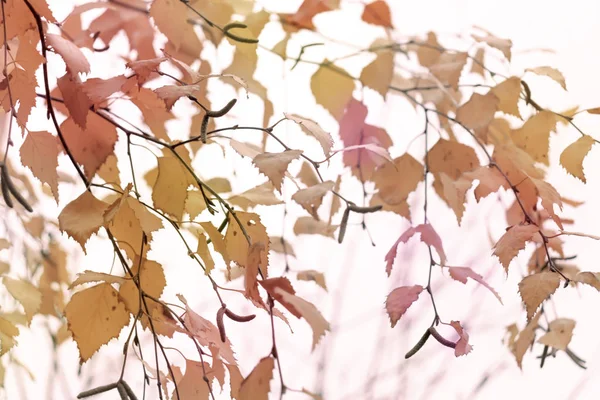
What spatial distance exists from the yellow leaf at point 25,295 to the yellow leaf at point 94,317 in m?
0.12

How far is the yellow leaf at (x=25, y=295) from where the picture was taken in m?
0.41

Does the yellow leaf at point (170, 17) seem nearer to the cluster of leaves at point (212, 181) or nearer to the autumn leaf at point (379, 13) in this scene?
the cluster of leaves at point (212, 181)

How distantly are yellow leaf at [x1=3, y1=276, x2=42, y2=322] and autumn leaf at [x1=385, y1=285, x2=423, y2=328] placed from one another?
222 millimetres

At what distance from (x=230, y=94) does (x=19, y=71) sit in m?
0.67

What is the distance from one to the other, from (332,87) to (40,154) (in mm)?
241

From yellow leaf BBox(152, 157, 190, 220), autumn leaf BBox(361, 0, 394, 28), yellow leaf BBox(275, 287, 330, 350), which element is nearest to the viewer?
yellow leaf BBox(275, 287, 330, 350)

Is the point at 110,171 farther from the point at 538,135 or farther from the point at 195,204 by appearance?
the point at 538,135

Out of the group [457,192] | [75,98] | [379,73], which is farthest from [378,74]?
[75,98]

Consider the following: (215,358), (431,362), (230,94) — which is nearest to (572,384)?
(431,362)

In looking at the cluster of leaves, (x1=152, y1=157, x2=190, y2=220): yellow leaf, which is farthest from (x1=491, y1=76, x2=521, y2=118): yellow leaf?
(x1=152, y1=157, x2=190, y2=220): yellow leaf

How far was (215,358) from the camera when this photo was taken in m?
0.30

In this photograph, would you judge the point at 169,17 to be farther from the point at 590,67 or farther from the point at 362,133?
the point at 590,67

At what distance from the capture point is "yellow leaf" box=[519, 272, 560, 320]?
30 centimetres

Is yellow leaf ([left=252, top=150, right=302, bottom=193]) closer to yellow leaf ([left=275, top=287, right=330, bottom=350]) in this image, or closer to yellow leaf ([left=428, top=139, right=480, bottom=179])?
yellow leaf ([left=275, top=287, right=330, bottom=350])
